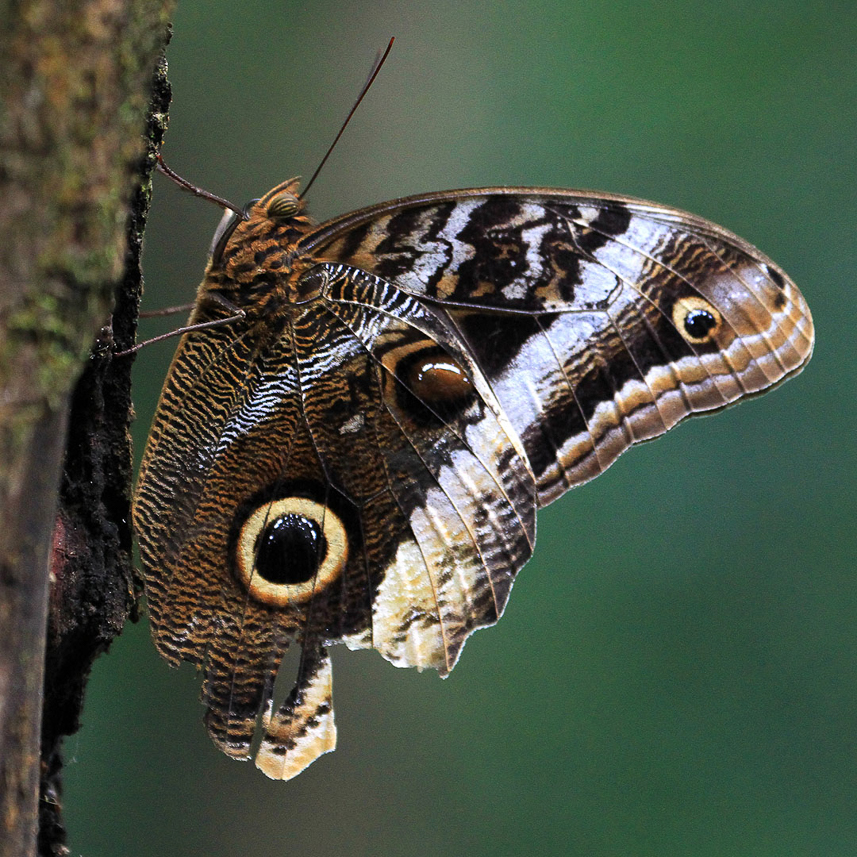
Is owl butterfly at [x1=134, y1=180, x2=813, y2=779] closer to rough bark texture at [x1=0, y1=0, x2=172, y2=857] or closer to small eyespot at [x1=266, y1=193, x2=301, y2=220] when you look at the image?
small eyespot at [x1=266, y1=193, x2=301, y2=220]

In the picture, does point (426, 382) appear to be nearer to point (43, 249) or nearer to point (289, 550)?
point (289, 550)

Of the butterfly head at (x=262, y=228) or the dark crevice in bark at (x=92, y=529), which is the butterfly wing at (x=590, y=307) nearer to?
the butterfly head at (x=262, y=228)

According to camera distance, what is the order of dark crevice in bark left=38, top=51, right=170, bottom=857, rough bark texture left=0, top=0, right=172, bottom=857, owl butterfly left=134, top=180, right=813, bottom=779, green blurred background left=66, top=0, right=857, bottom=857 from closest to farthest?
rough bark texture left=0, top=0, right=172, bottom=857 → dark crevice in bark left=38, top=51, right=170, bottom=857 → owl butterfly left=134, top=180, right=813, bottom=779 → green blurred background left=66, top=0, right=857, bottom=857

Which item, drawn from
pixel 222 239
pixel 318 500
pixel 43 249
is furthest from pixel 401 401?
pixel 43 249

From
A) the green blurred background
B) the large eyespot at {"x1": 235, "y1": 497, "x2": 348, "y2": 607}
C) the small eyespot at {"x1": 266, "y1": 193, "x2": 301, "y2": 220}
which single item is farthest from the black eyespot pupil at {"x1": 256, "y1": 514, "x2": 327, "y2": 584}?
the green blurred background

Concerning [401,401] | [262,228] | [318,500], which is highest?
[262,228]

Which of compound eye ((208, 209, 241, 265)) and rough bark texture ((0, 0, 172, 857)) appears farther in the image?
compound eye ((208, 209, 241, 265))

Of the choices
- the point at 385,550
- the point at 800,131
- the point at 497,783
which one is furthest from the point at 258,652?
the point at 800,131
